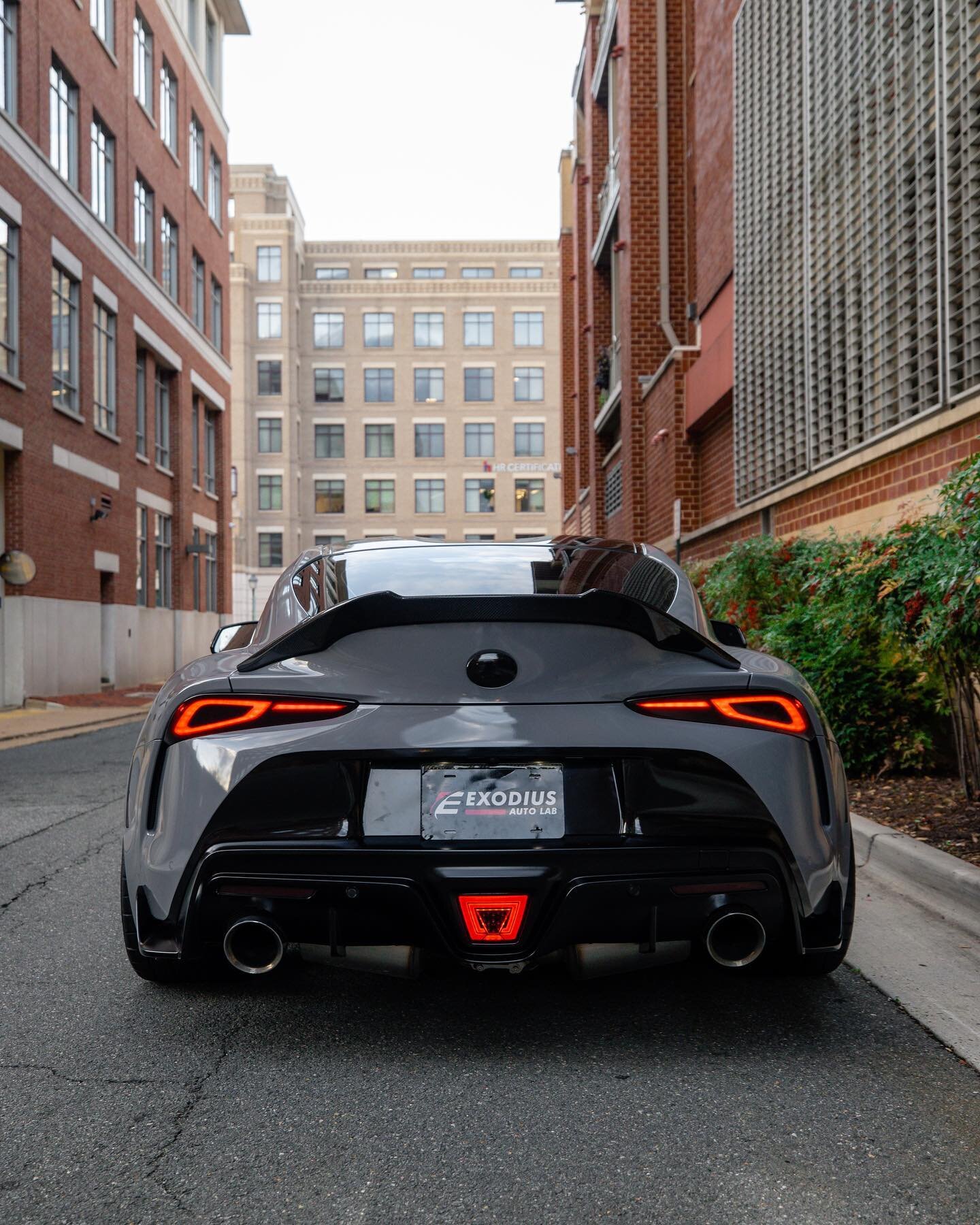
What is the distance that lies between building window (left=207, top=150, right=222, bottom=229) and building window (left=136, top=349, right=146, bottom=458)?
8145 mm

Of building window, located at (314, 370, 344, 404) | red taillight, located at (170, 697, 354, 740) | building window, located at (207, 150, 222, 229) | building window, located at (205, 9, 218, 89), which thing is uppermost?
building window, located at (205, 9, 218, 89)

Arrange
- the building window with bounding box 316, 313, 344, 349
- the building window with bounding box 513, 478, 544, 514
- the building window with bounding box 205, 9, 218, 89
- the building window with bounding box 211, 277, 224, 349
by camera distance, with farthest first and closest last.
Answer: the building window with bounding box 316, 313, 344, 349 < the building window with bounding box 513, 478, 544, 514 < the building window with bounding box 211, 277, 224, 349 < the building window with bounding box 205, 9, 218, 89

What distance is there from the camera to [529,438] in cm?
6400

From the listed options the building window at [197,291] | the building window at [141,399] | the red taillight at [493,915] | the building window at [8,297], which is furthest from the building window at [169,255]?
the red taillight at [493,915]

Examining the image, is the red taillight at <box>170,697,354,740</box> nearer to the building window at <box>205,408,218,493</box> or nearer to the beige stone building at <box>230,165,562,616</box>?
the building window at <box>205,408,218,493</box>

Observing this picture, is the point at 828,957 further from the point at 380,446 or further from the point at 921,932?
the point at 380,446

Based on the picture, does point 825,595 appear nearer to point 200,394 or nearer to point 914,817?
point 914,817

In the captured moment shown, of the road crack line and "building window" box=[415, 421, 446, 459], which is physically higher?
"building window" box=[415, 421, 446, 459]

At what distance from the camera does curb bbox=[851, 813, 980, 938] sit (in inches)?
170

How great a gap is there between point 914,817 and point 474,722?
377 cm

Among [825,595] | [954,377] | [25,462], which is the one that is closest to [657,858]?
[825,595]

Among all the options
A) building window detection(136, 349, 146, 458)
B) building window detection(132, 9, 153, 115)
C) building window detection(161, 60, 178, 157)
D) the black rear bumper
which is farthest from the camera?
building window detection(161, 60, 178, 157)

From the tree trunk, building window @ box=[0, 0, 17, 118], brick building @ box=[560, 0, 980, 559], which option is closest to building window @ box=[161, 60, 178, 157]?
building window @ box=[0, 0, 17, 118]

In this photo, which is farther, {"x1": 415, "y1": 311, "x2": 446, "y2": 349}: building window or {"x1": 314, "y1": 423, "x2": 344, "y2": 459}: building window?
{"x1": 314, "y1": 423, "x2": 344, "y2": 459}: building window
